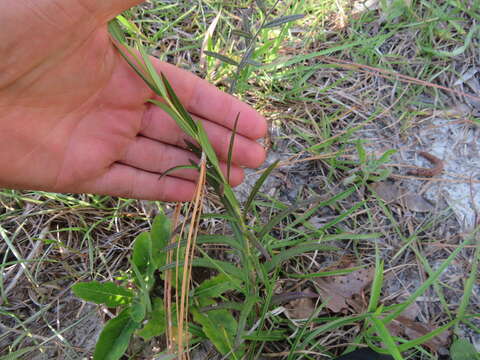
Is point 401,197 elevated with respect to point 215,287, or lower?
elevated

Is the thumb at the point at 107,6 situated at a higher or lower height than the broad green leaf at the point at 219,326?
higher

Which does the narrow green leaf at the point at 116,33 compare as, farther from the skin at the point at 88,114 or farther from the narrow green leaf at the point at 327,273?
the narrow green leaf at the point at 327,273

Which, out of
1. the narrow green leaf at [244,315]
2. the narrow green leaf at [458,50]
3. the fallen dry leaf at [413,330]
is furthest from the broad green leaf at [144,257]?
the narrow green leaf at [458,50]

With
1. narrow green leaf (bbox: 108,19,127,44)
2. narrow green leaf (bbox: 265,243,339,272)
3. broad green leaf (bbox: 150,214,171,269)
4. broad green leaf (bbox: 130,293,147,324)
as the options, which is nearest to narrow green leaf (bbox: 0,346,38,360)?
broad green leaf (bbox: 130,293,147,324)

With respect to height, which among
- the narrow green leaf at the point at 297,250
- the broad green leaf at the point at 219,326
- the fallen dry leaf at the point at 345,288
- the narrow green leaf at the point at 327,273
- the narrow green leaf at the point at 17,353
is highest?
the narrow green leaf at the point at 297,250

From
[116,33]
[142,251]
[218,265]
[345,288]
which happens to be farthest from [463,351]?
[116,33]

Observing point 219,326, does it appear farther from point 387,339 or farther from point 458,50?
point 458,50

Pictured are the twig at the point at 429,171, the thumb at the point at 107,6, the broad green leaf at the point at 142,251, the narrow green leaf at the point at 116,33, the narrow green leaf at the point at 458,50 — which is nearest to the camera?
the narrow green leaf at the point at 116,33
